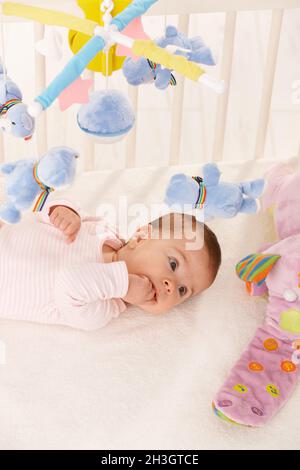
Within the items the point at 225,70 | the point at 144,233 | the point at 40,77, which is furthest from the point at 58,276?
the point at 225,70

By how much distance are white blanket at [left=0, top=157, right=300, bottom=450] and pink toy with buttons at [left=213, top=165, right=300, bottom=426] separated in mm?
23

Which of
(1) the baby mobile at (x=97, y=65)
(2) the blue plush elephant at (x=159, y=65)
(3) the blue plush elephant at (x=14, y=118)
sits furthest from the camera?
(2) the blue plush elephant at (x=159, y=65)

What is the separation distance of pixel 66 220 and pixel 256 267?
0.37 m

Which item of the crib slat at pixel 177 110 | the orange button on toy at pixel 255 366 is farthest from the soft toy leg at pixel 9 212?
the crib slat at pixel 177 110

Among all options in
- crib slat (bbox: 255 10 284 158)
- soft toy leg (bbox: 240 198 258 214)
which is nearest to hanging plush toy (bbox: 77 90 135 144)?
soft toy leg (bbox: 240 198 258 214)

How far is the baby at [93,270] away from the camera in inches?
45.5

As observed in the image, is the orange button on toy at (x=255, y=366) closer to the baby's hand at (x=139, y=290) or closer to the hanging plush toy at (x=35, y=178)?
the baby's hand at (x=139, y=290)

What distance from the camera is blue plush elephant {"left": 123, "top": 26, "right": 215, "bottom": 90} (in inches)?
40.5

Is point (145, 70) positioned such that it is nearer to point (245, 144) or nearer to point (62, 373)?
point (62, 373)

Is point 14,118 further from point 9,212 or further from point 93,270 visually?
point 93,270

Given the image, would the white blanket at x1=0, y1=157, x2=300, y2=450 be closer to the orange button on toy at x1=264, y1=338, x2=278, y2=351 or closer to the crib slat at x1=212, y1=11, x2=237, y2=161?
the orange button on toy at x1=264, y1=338, x2=278, y2=351

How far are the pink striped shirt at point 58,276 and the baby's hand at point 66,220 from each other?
1 centimetres

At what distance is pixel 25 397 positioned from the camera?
43.7 inches

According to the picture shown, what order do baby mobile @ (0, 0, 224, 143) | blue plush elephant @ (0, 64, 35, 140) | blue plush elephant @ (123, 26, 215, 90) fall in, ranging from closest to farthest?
baby mobile @ (0, 0, 224, 143) < blue plush elephant @ (0, 64, 35, 140) < blue plush elephant @ (123, 26, 215, 90)
